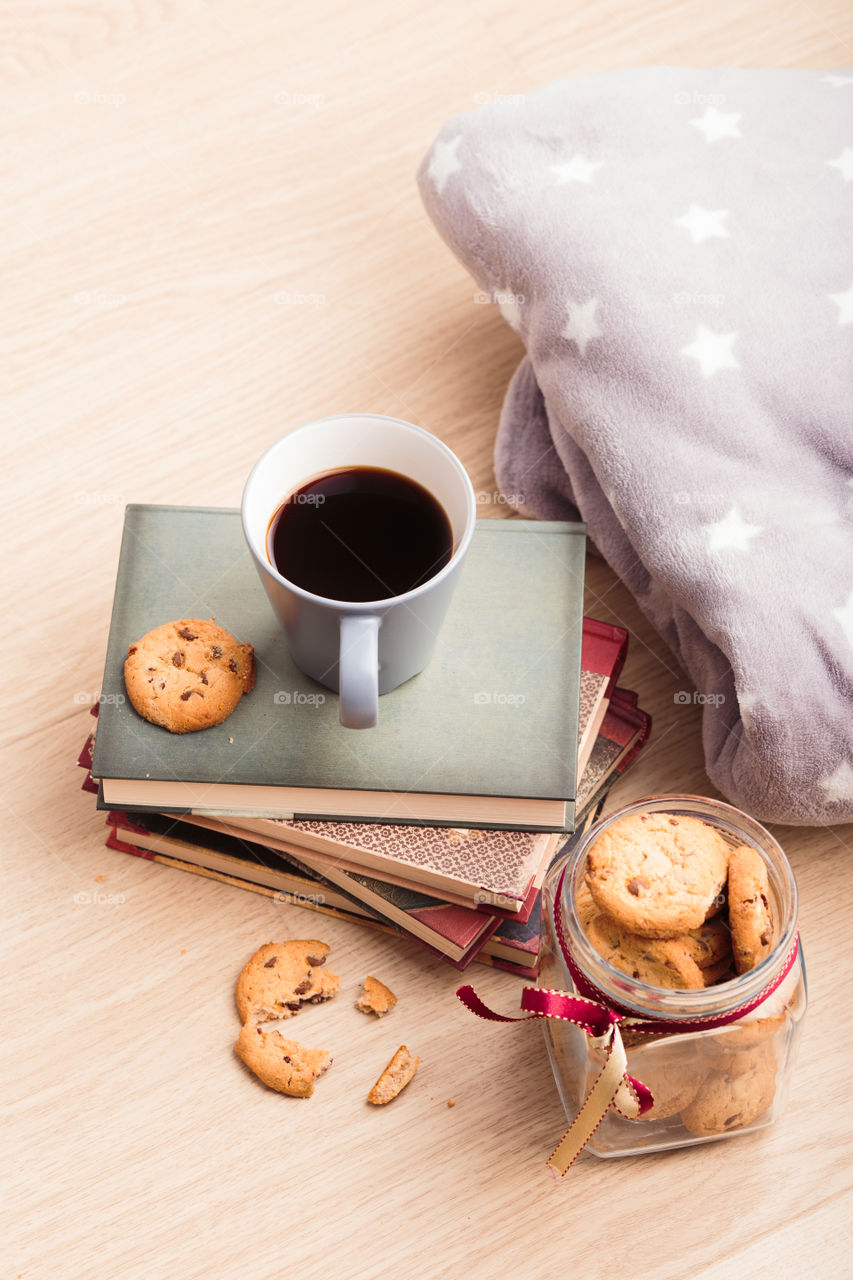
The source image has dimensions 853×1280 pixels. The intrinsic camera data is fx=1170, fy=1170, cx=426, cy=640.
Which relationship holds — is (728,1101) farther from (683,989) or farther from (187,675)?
(187,675)

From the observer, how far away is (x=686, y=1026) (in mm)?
636

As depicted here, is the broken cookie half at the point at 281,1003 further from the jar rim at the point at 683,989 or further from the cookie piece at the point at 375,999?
the jar rim at the point at 683,989

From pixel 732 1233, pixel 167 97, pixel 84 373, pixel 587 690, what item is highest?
pixel 167 97

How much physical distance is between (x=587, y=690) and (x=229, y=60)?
66 centimetres

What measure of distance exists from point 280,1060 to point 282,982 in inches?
1.9

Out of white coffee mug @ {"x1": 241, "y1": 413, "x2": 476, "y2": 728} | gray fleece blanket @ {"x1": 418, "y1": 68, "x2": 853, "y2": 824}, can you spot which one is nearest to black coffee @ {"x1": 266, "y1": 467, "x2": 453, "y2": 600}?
white coffee mug @ {"x1": 241, "y1": 413, "x2": 476, "y2": 728}

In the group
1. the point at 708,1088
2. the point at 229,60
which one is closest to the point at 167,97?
the point at 229,60

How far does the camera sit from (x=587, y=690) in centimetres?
78

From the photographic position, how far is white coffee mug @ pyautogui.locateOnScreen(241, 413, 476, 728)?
62 centimetres

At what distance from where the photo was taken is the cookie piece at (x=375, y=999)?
75cm

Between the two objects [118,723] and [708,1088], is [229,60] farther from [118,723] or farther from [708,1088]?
[708,1088]

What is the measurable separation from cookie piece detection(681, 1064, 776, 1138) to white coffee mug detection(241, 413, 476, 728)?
0.97 feet

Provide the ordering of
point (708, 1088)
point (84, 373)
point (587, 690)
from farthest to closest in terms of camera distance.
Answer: point (84, 373) < point (587, 690) < point (708, 1088)

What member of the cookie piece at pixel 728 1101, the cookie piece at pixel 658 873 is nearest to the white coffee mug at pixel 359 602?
the cookie piece at pixel 658 873
